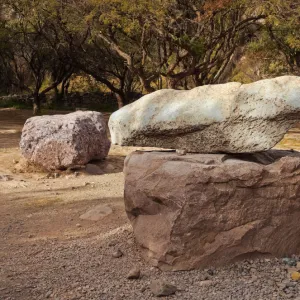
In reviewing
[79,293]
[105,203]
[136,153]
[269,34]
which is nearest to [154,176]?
[136,153]

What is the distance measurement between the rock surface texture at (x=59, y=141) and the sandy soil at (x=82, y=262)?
1.80 metres

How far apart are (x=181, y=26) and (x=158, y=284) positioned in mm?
11251

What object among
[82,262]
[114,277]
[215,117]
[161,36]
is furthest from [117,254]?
[161,36]

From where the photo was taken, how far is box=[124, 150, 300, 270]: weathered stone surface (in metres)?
4.07

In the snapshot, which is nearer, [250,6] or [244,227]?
[244,227]

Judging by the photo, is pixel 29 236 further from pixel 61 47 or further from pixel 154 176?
pixel 61 47

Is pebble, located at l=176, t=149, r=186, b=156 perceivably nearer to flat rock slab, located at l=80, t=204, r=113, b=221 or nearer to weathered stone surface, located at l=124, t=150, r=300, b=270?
weathered stone surface, located at l=124, t=150, r=300, b=270

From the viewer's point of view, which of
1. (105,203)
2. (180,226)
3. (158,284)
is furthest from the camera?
(105,203)

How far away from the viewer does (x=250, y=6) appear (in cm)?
1387

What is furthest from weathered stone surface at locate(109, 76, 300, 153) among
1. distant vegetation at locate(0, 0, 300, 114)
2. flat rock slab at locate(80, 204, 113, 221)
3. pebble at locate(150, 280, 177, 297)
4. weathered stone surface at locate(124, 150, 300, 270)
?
distant vegetation at locate(0, 0, 300, 114)

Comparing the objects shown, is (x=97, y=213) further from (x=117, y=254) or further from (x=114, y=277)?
(x=114, y=277)

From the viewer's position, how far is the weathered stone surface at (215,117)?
410 centimetres

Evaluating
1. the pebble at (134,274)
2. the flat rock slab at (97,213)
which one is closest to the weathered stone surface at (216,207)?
the pebble at (134,274)

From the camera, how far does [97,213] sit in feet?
20.0
